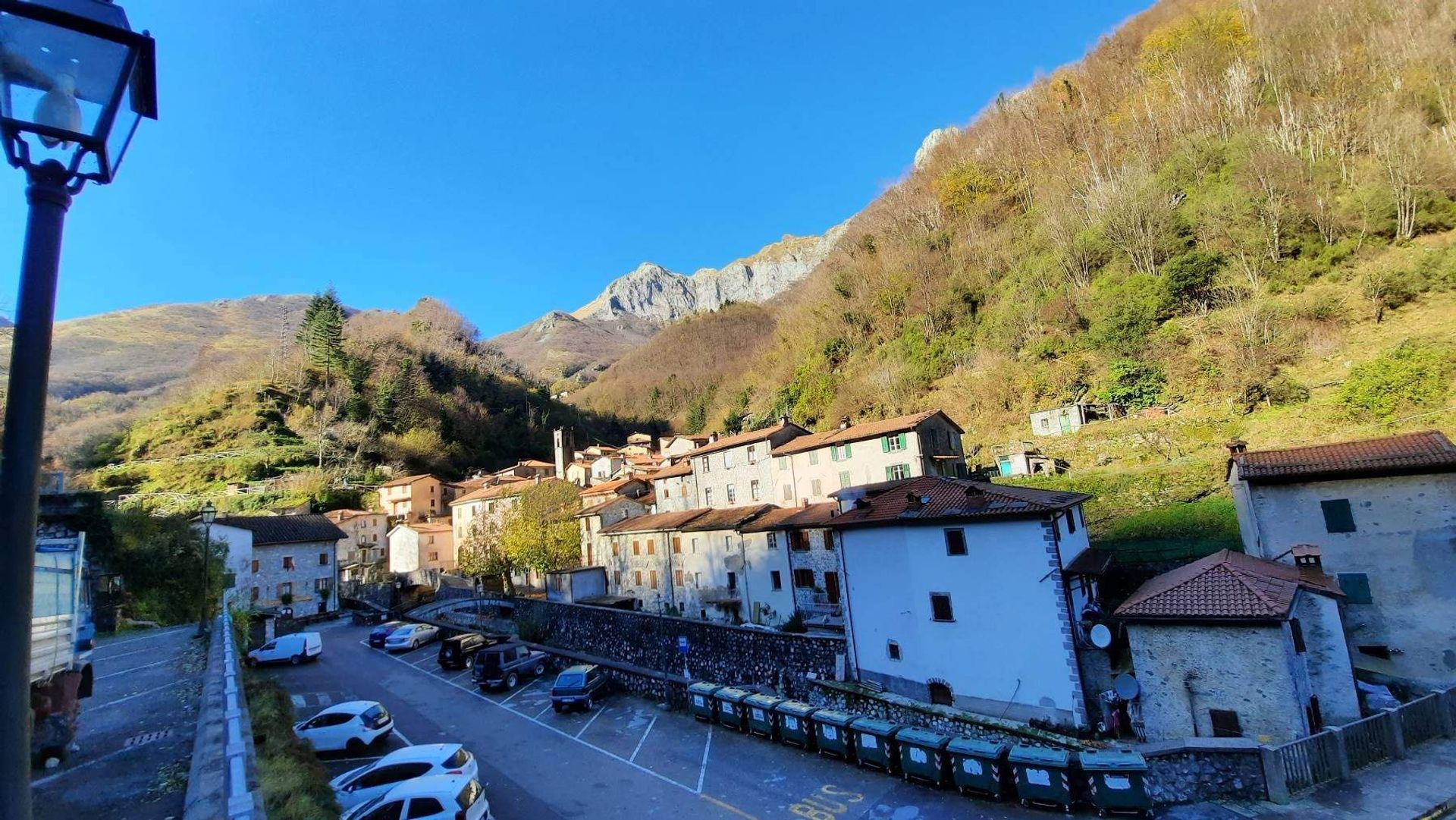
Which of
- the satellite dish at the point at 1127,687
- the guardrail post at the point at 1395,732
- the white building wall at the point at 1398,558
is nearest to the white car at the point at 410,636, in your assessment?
the satellite dish at the point at 1127,687

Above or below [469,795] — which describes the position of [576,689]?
below

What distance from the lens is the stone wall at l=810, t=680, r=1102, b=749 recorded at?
15156 millimetres

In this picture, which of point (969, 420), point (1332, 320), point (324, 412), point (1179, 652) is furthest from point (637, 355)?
point (1179, 652)

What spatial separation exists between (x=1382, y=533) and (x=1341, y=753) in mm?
8261

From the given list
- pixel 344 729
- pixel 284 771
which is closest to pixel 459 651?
pixel 344 729

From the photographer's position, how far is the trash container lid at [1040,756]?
12852 mm

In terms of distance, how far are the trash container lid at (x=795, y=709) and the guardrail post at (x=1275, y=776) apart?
9.71m

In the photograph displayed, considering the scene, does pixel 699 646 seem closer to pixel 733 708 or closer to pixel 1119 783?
pixel 733 708

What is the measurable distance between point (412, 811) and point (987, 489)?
1654 cm

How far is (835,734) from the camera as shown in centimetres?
1642

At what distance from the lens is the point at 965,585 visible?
18.1 meters

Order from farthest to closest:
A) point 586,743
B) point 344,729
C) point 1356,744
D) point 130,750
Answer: point 586,743 → point 344,729 → point 1356,744 → point 130,750

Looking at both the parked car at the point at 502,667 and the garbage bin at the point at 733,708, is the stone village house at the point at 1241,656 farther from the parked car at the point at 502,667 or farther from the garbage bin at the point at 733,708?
the parked car at the point at 502,667

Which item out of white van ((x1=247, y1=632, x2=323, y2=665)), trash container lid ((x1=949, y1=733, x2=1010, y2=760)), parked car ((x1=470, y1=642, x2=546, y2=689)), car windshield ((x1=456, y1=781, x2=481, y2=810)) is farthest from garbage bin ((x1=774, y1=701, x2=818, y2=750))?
white van ((x1=247, y1=632, x2=323, y2=665))
